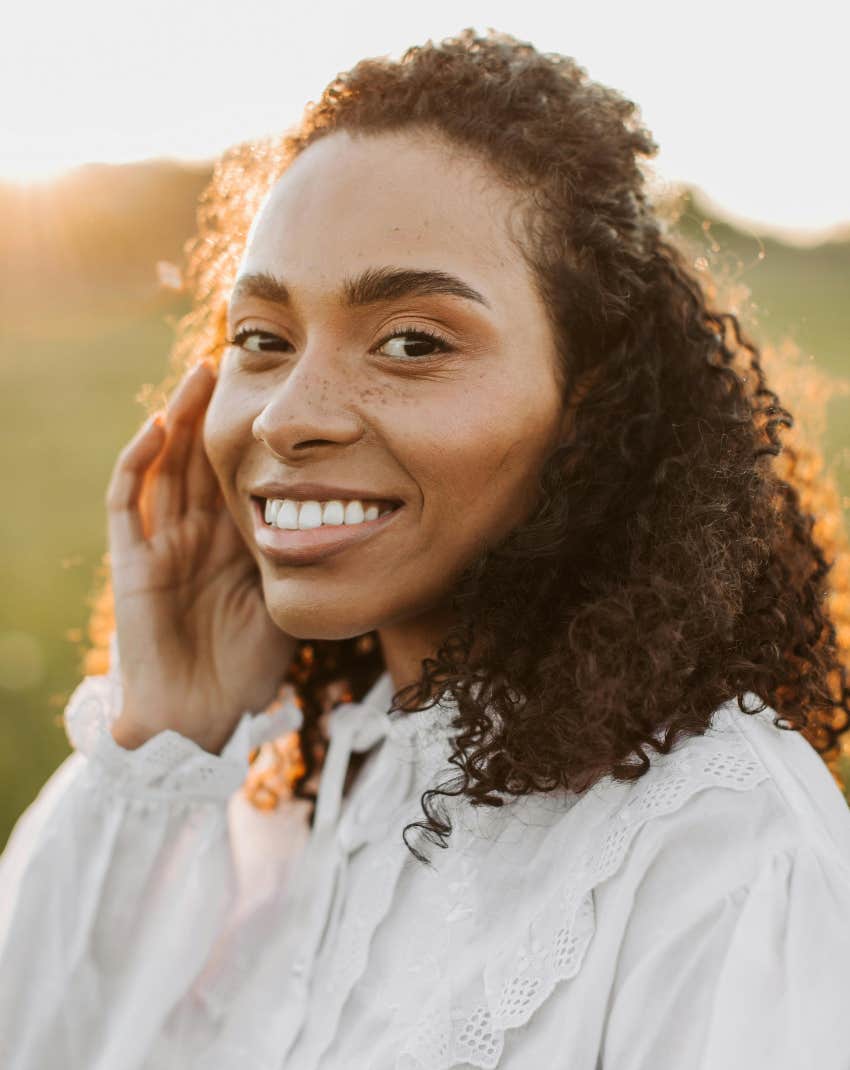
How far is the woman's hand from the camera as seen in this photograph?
2107 millimetres

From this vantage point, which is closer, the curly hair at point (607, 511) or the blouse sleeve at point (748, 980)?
the blouse sleeve at point (748, 980)

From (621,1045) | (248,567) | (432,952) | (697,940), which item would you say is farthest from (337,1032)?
(248,567)

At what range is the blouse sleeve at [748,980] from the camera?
1.15m

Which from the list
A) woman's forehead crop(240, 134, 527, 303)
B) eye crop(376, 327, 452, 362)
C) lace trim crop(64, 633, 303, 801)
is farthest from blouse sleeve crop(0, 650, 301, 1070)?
woman's forehead crop(240, 134, 527, 303)

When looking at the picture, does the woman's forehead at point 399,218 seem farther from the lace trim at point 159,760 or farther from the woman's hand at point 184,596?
the lace trim at point 159,760

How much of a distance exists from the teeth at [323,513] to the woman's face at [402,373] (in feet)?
0.05

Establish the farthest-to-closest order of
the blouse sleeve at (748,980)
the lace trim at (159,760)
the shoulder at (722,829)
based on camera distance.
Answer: the lace trim at (159,760)
the shoulder at (722,829)
the blouse sleeve at (748,980)

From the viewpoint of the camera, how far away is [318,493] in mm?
1667

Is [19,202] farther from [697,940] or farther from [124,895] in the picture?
[697,940]

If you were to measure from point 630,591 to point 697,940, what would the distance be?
0.51 meters

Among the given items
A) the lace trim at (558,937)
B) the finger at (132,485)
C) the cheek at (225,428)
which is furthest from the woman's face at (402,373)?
the finger at (132,485)

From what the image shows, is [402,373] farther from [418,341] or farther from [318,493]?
[318,493]

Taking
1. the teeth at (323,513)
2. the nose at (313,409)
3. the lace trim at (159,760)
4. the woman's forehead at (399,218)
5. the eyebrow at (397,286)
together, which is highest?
the woman's forehead at (399,218)

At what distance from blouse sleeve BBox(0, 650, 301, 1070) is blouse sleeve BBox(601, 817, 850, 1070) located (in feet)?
3.09
